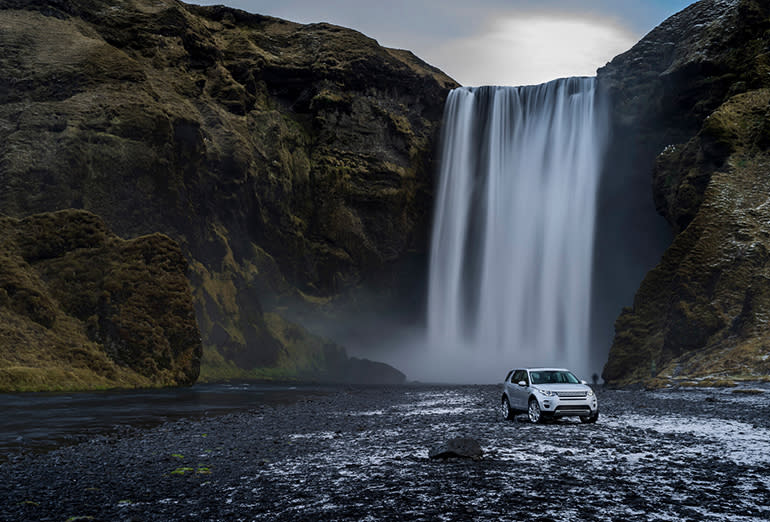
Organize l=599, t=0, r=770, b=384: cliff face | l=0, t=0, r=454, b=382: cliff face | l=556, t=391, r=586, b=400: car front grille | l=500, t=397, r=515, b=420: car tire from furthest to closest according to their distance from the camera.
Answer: l=0, t=0, r=454, b=382: cliff face → l=599, t=0, r=770, b=384: cliff face → l=500, t=397, r=515, b=420: car tire → l=556, t=391, r=586, b=400: car front grille

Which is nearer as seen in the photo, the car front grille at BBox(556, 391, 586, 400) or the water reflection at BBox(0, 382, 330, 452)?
the water reflection at BBox(0, 382, 330, 452)

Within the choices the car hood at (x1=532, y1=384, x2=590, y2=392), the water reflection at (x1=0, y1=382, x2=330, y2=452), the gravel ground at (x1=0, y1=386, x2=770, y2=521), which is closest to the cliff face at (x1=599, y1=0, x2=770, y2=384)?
the car hood at (x1=532, y1=384, x2=590, y2=392)

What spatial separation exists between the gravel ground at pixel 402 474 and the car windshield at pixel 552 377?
1.28m

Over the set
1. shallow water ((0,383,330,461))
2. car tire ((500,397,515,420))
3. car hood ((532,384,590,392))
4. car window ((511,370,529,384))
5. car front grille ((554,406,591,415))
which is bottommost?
shallow water ((0,383,330,461))

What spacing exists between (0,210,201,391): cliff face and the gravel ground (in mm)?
19011

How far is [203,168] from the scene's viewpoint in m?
61.6

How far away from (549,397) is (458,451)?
667 cm

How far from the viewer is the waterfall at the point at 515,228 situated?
6450cm

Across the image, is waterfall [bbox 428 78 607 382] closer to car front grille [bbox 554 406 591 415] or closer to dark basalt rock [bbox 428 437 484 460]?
car front grille [bbox 554 406 591 415]

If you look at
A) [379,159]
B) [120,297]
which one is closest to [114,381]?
[120,297]

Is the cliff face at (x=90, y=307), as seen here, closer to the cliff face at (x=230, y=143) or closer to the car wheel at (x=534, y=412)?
the cliff face at (x=230, y=143)

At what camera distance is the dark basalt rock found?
11703mm

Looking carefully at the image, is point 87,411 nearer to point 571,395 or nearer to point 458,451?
point 458,451

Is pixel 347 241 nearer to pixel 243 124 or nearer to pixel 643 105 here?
pixel 243 124
